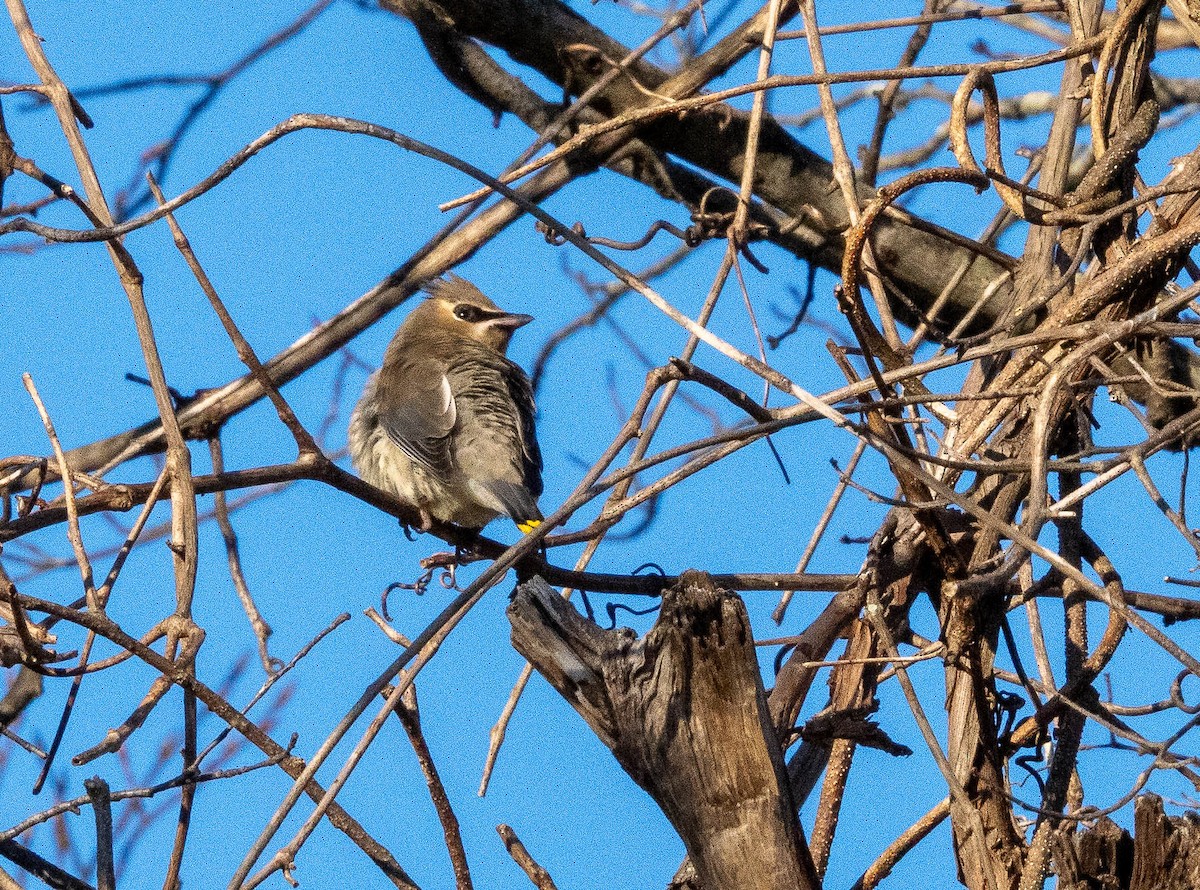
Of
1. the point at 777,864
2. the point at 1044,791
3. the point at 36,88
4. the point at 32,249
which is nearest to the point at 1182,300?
the point at 1044,791

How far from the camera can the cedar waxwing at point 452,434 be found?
5.57 m

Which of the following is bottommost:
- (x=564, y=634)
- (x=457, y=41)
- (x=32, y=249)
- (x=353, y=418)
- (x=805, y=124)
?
(x=564, y=634)

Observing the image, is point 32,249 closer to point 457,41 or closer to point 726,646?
point 457,41

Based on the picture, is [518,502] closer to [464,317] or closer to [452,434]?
[452,434]

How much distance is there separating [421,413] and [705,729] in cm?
326

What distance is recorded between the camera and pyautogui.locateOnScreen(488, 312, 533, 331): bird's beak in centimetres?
698

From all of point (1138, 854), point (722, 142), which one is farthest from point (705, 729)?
point (722, 142)

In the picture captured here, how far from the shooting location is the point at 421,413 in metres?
5.82

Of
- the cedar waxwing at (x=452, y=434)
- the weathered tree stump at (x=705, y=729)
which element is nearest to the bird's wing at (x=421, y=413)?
the cedar waxwing at (x=452, y=434)

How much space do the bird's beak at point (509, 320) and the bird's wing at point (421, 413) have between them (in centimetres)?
78

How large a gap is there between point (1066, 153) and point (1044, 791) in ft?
5.11

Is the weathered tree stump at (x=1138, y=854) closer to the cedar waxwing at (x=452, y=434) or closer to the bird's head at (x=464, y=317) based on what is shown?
the cedar waxwing at (x=452, y=434)

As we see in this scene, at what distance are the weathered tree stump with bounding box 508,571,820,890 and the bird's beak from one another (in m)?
4.29

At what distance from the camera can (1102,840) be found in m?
2.78
